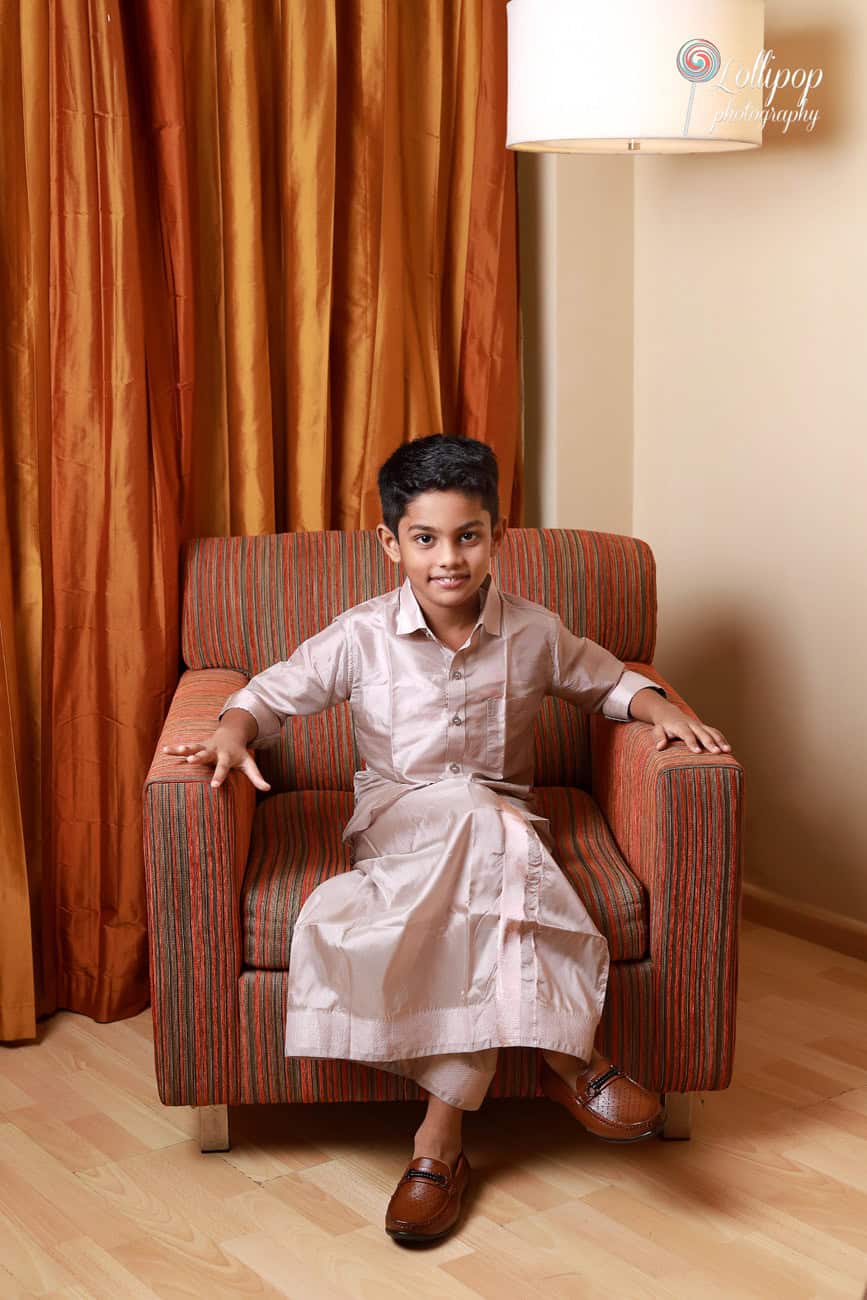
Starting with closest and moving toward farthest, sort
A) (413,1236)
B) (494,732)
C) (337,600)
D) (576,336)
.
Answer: (413,1236) < (494,732) < (337,600) < (576,336)

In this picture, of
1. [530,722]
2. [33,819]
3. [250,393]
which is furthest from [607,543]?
[33,819]

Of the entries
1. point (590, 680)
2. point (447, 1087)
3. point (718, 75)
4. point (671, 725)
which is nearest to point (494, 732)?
point (590, 680)

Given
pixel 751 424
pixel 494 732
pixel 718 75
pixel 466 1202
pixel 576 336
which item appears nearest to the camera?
pixel 466 1202

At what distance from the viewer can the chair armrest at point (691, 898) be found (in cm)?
190

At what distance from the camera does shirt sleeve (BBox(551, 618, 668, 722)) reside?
7.23 ft

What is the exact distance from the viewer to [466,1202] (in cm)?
195

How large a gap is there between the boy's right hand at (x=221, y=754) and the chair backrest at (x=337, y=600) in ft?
1.46

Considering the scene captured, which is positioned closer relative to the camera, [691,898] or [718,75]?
[691,898]

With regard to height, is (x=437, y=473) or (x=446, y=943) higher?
(x=437, y=473)

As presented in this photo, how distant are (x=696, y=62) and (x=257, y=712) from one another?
3.98 ft

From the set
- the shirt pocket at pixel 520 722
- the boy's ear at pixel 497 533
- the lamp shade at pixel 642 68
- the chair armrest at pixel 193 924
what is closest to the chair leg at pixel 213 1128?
the chair armrest at pixel 193 924

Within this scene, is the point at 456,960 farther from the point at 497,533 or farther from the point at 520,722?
the point at 497,533

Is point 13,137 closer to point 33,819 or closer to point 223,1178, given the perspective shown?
point 33,819

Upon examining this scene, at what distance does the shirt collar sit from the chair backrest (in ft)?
1.01
